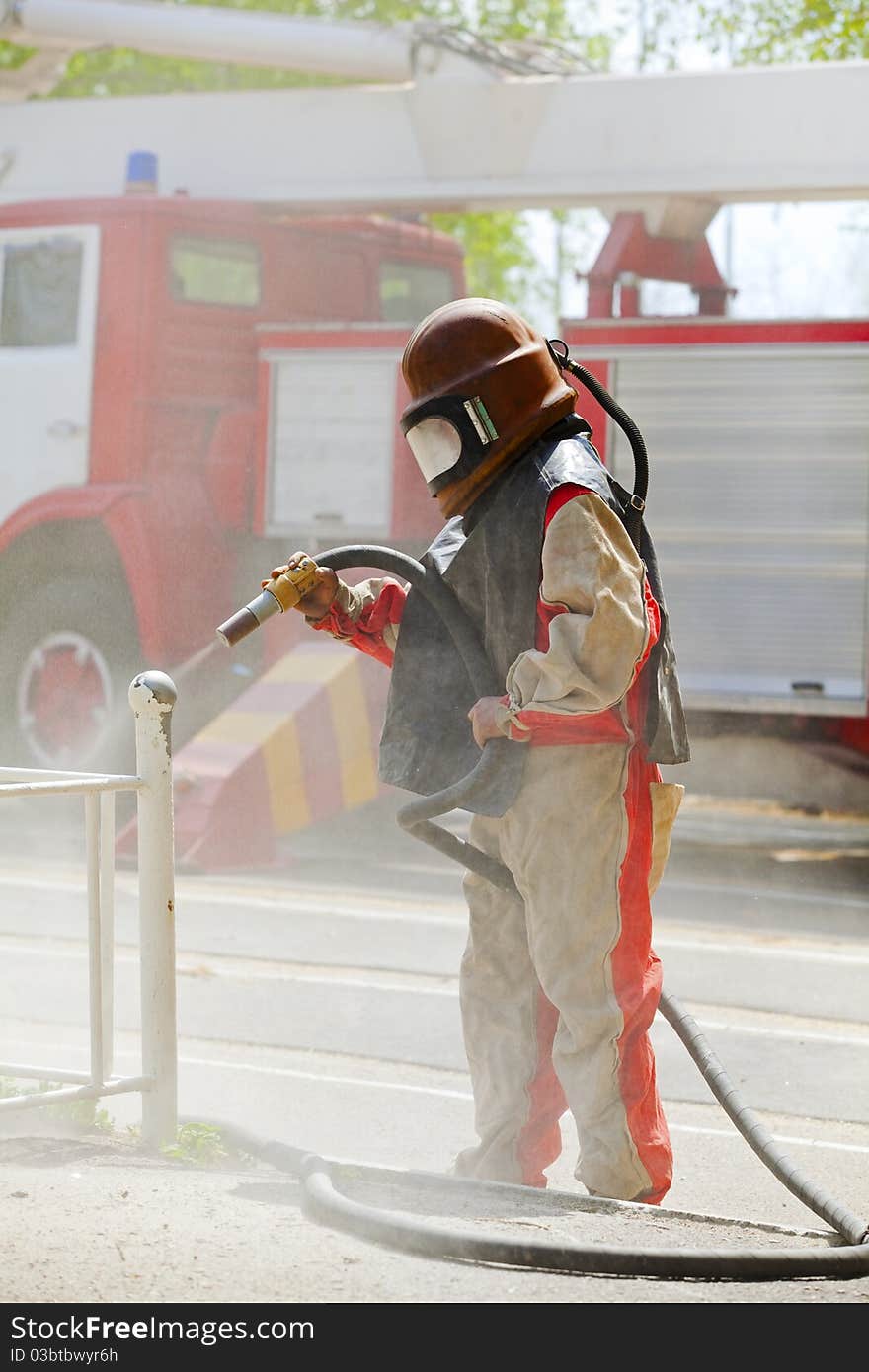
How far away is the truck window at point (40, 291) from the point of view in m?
Result: 9.18

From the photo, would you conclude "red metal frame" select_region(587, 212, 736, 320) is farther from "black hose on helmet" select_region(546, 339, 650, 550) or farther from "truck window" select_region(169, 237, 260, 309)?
"black hose on helmet" select_region(546, 339, 650, 550)

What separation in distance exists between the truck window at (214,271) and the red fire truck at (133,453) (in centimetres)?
1

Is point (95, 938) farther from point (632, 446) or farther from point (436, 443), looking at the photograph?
point (632, 446)

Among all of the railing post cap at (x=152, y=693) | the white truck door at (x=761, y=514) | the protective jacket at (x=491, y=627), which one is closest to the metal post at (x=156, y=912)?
the railing post cap at (x=152, y=693)

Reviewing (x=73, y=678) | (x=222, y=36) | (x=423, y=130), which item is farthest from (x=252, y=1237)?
(x=222, y=36)

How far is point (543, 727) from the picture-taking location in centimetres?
335

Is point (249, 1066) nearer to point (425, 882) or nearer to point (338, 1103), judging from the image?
point (338, 1103)

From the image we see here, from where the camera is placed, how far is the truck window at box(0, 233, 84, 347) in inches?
361

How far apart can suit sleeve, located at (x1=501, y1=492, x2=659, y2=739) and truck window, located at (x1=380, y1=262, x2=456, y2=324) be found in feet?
22.5

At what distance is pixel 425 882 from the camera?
7949 mm

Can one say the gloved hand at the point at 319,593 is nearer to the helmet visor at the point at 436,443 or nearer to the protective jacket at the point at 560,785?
the protective jacket at the point at 560,785

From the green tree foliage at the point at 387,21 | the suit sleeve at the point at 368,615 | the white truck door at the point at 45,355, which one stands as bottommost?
the suit sleeve at the point at 368,615

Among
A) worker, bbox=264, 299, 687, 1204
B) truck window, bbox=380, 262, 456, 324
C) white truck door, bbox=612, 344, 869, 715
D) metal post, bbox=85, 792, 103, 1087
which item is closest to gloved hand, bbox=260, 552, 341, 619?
worker, bbox=264, 299, 687, 1204

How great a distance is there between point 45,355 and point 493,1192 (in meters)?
6.82
